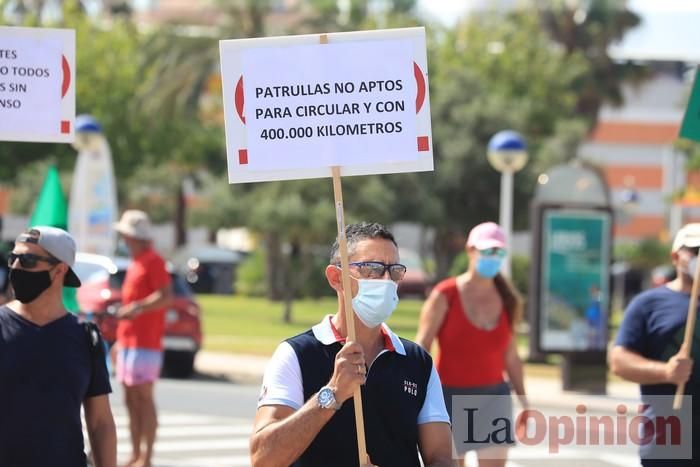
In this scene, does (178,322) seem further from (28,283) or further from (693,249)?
(28,283)

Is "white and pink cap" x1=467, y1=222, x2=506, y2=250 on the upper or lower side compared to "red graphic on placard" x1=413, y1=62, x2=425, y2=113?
lower

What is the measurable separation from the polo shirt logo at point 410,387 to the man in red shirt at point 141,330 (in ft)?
19.7

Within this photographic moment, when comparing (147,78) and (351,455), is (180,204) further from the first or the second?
(351,455)

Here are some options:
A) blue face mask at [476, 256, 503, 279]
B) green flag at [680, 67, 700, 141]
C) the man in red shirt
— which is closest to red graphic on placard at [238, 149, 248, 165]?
green flag at [680, 67, 700, 141]

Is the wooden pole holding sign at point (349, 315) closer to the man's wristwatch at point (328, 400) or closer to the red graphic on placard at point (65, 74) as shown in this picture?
the man's wristwatch at point (328, 400)

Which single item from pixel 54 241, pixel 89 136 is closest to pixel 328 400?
pixel 54 241

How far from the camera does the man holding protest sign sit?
13.6ft

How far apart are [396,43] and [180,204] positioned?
51460mm

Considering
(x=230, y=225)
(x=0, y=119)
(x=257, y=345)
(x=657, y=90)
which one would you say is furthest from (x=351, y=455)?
(x=657, y=90)

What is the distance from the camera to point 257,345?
81.3ft

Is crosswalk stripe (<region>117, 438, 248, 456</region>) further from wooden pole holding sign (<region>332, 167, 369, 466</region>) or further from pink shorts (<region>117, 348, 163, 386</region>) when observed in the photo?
wooden pole holding sign (<region>332, 167, 369, 466</region>)

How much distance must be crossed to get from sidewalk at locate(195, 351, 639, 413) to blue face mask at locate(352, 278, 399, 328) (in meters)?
12.9

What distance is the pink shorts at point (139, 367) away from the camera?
10141mm

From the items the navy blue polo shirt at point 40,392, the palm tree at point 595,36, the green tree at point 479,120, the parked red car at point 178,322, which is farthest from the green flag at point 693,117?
the palm tree at point 595,36
